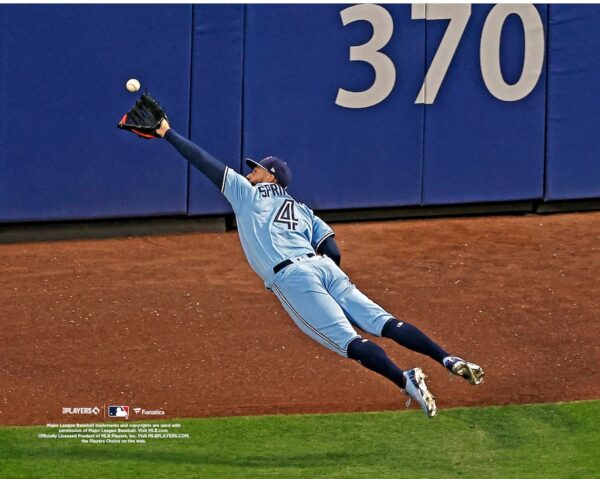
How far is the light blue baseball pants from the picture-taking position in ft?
32.5

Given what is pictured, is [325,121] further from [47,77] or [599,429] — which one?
[599,429]

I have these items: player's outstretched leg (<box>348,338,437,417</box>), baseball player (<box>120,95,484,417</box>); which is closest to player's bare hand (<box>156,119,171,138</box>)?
baseball player (<box>120,95,484,417</box>)

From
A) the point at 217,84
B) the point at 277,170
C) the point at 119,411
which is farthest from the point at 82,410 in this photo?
the point at 217,84

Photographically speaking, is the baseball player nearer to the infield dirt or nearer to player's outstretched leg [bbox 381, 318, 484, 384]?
player's outstretched leg [bbox 381, 318, 484, 384]

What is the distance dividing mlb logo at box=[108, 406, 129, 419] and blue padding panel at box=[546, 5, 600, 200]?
19.0ft

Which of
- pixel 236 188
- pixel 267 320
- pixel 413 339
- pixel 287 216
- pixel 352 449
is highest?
pixel 236 188

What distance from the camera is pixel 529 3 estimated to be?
15344 millimetres

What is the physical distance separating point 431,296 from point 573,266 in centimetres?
155

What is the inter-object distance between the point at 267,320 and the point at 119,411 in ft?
6.62

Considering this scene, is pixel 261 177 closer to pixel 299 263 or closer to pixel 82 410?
pixel 299 263

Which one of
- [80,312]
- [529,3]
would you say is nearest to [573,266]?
[529,3]

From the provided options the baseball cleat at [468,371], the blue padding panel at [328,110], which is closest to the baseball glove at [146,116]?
the baseball cleat at [468,371]

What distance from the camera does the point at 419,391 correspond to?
9.41 m

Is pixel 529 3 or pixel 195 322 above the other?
pixel 529 3
